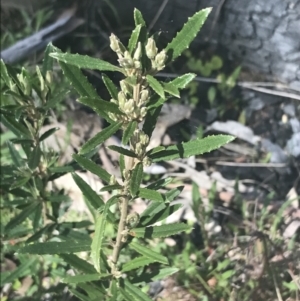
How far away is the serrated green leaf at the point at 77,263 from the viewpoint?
1154 mm

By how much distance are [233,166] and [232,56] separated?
1.32ft

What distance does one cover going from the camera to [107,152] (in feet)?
6.22

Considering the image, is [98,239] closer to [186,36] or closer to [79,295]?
[79,295]

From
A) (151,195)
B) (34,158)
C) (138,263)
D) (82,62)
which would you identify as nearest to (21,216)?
(34,158)

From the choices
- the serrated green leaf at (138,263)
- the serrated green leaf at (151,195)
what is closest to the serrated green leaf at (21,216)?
the serrated green leaf at (138,263)

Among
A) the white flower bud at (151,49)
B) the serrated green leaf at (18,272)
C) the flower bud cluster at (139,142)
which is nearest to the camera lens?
the white flower bud at (151,49)

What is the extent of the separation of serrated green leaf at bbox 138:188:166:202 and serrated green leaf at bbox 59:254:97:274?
0.28 m

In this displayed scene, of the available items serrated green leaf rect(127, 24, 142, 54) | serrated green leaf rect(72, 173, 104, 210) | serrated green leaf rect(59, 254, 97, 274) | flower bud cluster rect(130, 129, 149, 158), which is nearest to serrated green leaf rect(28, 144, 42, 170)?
serrated green leaf rect(72, 173, 104, 210)

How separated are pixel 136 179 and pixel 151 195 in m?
0.07

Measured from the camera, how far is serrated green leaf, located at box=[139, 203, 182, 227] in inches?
43.1

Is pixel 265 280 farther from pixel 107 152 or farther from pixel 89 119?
pixel 89 119

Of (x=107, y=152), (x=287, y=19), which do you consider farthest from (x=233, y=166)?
(x=287, y=19)

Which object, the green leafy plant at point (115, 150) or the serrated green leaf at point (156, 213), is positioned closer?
the green leafy plant at point (115, 150)

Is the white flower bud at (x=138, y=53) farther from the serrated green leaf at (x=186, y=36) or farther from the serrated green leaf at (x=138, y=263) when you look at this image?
the serrated green leaf at (x=138, y=263)
